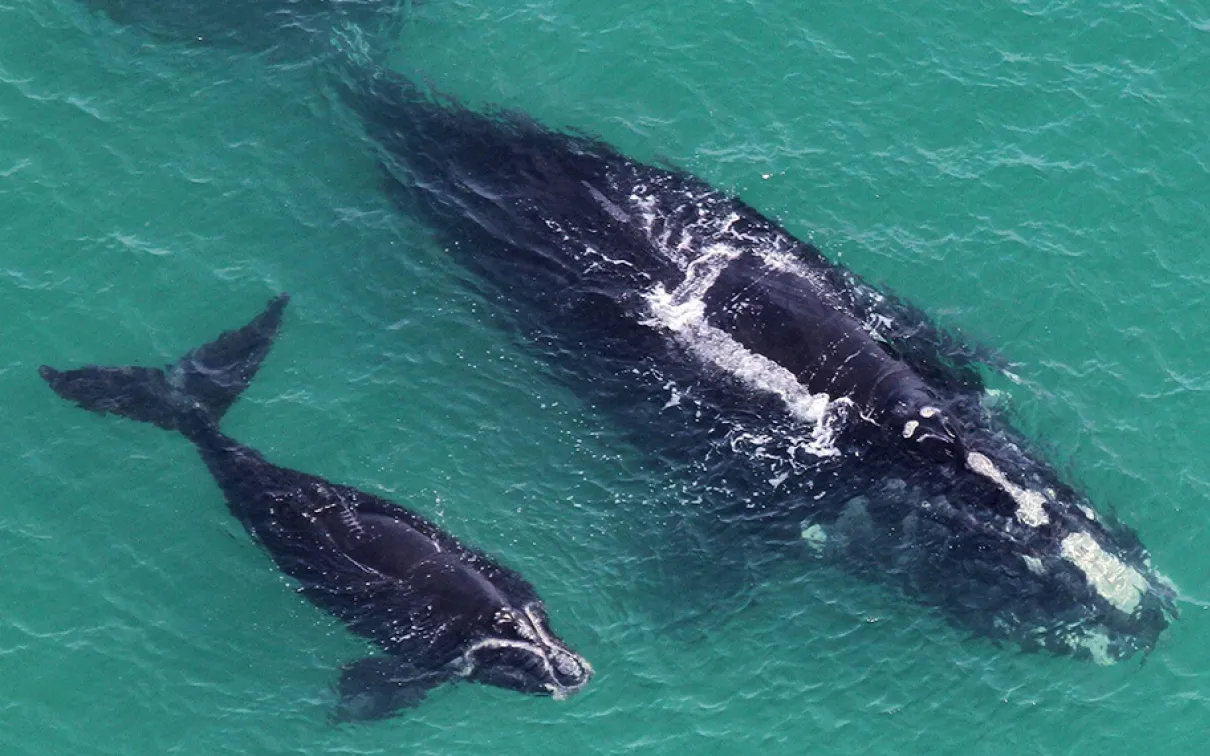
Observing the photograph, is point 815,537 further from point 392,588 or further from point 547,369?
point 392,588

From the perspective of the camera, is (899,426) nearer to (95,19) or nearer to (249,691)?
(249,691)

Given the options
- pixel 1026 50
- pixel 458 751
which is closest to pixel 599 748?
pixel 458 751

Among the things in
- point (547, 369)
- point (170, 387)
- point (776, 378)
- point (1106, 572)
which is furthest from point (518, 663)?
point (1106, 572)

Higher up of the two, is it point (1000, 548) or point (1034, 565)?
point (1000, 548)

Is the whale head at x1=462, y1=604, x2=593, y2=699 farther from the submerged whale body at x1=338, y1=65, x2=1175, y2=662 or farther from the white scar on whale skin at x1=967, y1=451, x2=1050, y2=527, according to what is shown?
the white scar on whale skin at x1=967, y1=451, x2=1050, y2=527

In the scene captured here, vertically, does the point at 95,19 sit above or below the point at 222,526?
above

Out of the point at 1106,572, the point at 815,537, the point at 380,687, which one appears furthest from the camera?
the point at 815,537

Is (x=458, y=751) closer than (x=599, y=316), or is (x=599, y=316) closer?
(x=458, y=751)
